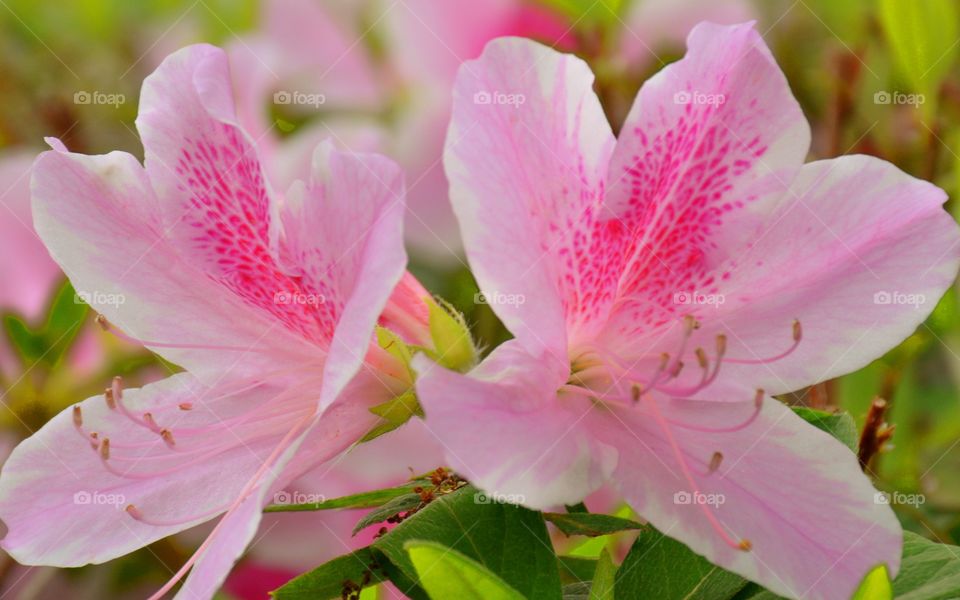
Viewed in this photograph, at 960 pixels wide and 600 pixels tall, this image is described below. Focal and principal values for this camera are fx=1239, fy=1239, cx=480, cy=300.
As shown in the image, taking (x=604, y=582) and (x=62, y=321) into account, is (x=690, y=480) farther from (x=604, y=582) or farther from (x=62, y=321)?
(x=62, y=321)

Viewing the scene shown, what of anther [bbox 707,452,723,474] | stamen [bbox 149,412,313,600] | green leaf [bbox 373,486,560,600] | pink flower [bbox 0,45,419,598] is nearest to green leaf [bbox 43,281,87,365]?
pink flower [bbox 0,45,419,598]

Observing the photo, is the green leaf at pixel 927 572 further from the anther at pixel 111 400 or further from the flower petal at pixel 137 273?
the anther at pixel 111 400

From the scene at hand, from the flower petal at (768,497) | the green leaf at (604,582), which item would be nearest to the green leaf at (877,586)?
the flower petal at (768,497)

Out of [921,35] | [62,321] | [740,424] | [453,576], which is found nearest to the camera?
[453,576]

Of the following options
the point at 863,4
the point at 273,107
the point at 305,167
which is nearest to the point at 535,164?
the point at 305,167

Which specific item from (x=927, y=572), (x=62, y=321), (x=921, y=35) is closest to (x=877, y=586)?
(x=927, y=572)

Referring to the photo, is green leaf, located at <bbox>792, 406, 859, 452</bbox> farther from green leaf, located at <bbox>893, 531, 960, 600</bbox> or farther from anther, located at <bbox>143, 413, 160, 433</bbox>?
anther, located at <bbox>143, 413, 160, 433</bbox>
